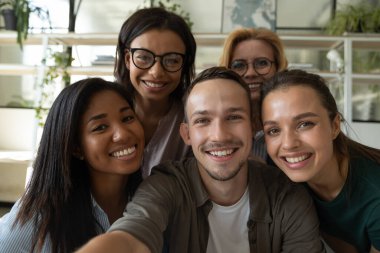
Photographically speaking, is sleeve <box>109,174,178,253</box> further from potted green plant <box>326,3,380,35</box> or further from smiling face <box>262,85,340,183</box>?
potted green plant <box>326,3,380,35</box>

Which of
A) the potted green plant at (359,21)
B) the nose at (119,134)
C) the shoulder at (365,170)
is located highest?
the potted green plant at (359,21)

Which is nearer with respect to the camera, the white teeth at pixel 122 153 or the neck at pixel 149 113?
the white teeth at pixel 122 153

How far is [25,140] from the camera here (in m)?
4.24

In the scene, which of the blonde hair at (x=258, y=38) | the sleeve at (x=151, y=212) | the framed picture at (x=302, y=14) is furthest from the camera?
the framed picture at (x=302, y=14)

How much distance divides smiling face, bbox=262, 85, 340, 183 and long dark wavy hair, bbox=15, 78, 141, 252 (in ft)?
2.29

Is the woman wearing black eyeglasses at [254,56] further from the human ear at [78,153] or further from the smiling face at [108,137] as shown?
the human ear at [78,153]

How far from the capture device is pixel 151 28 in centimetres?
160

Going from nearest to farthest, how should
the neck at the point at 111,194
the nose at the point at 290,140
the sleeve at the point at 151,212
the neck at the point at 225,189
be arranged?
the sleeve at the point at 151,212, the nose at the point at 290,140, the neck at the point at 225,189, the neck at the point at 111,194

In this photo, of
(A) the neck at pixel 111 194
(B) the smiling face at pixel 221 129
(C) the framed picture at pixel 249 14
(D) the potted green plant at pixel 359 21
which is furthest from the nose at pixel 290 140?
(C) the framed picture at pixel 249 14

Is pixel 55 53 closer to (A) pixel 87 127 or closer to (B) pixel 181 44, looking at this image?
(B) pixel 181 44

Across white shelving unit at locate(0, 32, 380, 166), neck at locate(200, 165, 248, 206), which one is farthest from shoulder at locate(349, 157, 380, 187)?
white shelving unit at locate(0, 32, 380, 166)

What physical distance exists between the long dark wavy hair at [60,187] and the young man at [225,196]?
0.27 m

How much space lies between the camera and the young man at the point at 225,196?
1.18 meters

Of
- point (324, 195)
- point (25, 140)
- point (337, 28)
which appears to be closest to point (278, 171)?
point (324, 195)
